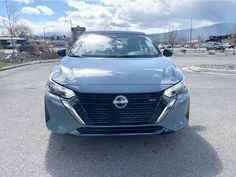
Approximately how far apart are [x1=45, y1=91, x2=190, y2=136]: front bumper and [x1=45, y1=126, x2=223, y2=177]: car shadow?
0.35m

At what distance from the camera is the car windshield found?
4734mm

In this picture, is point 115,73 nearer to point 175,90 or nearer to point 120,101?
point 120,101

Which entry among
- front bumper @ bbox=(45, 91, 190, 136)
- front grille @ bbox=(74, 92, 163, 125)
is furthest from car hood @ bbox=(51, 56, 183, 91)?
front bumper @ bbox=(45, 91, 190, 136)

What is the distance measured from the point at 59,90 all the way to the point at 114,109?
2.38 feet

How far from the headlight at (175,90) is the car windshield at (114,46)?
47.1 inches

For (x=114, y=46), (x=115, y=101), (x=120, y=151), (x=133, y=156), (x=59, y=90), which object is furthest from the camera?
(x=114, y=46)

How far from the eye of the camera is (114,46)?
196 inches

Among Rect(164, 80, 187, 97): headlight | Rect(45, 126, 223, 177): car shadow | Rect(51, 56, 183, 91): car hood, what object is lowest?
Rect(45, 126, 223, 177): car shadow

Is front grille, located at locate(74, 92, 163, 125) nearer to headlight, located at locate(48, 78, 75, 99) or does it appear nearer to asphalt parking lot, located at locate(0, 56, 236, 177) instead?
headlight, located at locate(48, 78, 75, 99)

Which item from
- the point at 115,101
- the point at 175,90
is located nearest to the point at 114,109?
the point at 115,101

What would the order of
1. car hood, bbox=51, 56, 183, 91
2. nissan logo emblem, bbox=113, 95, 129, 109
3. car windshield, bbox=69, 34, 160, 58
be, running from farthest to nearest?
car windshield, bbox=69, 34, 160, 58
car hood, bbox=51, 56, 183, 91
nissan logo emblem, bbox=113, 95, 129, 109

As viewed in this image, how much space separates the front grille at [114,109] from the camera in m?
3.38

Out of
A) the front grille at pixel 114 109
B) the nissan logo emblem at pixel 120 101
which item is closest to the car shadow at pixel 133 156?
the front grille at pixel 114 109

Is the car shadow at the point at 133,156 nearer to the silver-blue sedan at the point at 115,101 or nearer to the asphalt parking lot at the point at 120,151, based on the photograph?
the asphalt parking lot at the point at 120,151
